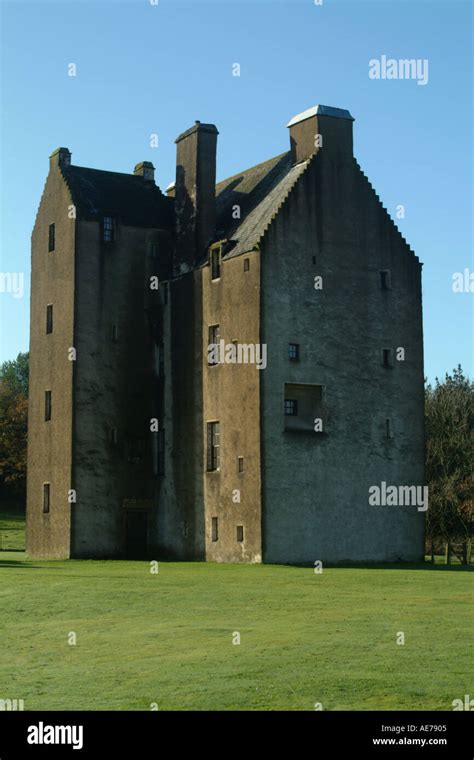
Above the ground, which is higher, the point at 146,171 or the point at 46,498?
the point at 146,171

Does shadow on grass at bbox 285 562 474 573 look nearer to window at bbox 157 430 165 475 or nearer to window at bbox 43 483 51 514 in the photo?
A: window at bbox 157 430 165 475

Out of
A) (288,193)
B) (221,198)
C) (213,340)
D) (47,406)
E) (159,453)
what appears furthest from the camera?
(221,198)

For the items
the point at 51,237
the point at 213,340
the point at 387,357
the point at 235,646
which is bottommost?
the point at 235,646

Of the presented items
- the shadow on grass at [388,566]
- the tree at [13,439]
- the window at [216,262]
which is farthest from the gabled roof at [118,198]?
the tree at [13,439]

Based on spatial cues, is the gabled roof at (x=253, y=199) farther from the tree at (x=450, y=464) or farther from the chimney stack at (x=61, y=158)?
the tree at (x=450, y=464)

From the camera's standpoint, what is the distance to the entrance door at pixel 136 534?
179ft

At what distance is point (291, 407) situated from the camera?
158ft

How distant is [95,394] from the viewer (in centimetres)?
5403

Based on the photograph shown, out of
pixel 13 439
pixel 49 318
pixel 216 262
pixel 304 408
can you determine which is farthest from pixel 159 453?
pixel 13 439

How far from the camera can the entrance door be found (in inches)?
2143

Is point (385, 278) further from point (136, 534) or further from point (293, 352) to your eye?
point (136, 534)

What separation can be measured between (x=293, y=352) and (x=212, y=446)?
223 inches

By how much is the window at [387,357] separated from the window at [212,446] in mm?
7812

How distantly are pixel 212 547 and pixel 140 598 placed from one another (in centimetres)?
1791
